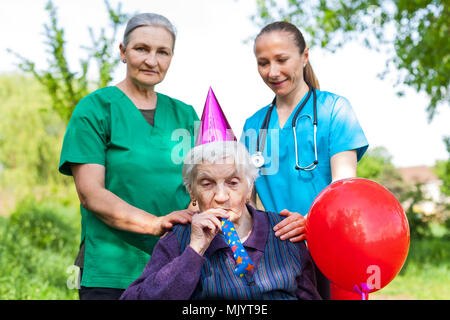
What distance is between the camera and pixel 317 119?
2.60 metres

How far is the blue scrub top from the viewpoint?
254 cm

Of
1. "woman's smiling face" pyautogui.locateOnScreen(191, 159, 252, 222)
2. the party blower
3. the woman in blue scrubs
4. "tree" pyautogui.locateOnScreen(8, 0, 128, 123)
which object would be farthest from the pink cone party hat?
"tree" pyautogui.locateOnScreen(8, 0, 128, 123)

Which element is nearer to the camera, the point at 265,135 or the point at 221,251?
the point at 221,251

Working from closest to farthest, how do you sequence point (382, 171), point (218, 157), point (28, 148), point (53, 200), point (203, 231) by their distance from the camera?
1. point (203, 231)
2. point (218, 157)
3. point (53, 200)
4. point (382, 171)
5. point (28, 148)

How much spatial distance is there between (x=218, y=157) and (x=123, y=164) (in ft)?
1.77

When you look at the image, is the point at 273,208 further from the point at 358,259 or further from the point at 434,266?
the point at 434,266

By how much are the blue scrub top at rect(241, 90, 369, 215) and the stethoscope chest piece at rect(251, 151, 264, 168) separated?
0.21 feet

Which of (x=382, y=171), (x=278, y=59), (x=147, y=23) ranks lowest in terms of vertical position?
(x=278, y=59)

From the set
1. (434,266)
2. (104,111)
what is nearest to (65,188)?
(434,266)

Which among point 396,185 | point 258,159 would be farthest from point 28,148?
point 258,159

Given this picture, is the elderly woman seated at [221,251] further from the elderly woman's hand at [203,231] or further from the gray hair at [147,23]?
the gray hair at [147,23]

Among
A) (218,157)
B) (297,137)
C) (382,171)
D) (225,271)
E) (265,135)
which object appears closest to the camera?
(225,271)

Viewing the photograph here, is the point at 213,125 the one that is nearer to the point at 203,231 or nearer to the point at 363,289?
the point at 203,231

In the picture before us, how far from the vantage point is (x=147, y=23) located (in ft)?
8.51
